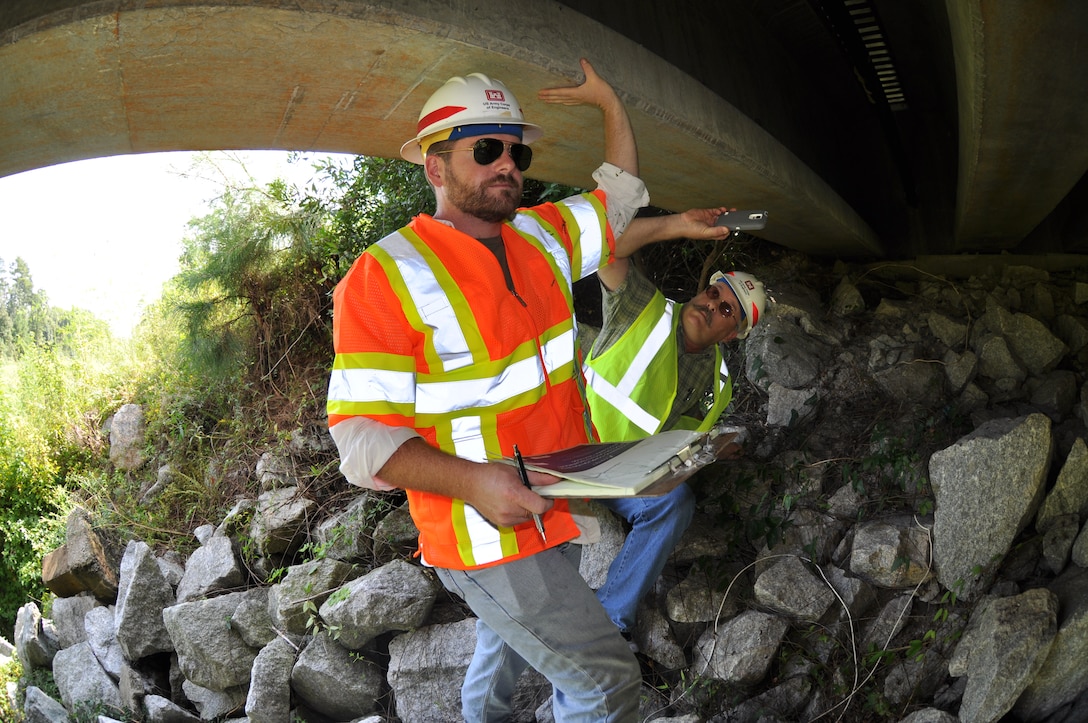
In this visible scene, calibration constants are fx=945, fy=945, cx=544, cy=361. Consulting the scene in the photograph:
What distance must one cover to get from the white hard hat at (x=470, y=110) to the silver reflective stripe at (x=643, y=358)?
56.7 inches

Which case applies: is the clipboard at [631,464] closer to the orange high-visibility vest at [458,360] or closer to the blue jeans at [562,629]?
the orange high-visibility vest at [458,360]

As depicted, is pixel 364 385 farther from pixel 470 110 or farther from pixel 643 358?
pixel 643 358

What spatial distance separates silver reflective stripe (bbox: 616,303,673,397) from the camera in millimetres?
4219

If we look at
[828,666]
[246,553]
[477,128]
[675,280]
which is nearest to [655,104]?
[477,128]

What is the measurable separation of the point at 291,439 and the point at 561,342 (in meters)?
5.18

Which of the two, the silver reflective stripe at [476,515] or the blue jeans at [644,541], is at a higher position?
the silver reflective stripe at [476,515]

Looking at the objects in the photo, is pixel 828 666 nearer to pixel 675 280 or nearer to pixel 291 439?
pixel 675 280

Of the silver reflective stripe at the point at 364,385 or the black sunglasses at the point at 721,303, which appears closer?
the silver reflective stripe at the point at 364,385

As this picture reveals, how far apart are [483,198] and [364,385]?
29.4 inches

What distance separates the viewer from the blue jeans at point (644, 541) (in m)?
4.31

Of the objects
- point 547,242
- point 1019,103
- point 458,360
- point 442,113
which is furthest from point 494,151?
point 1019,103

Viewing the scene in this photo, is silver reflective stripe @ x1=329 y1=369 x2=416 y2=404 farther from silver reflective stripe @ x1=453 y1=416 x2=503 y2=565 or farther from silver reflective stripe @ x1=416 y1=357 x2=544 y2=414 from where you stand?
silver reflective stripe @ x1=453 y1=416 x2=503 y2=565

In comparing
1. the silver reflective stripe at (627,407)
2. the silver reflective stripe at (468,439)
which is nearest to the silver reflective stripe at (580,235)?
the silver reflective stripe at (468,439)

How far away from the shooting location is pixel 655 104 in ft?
12.5
